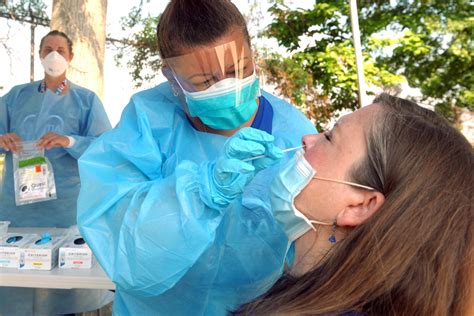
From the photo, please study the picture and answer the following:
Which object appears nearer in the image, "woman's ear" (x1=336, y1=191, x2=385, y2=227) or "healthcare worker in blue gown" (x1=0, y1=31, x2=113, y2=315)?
"woman's ear" (x1=336, y1=191, x2=385, y2=227)

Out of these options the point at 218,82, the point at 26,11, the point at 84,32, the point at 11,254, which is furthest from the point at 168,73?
the point at 26,11

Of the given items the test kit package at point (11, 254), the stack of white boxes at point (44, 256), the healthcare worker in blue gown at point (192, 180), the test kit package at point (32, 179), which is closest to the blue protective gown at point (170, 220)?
the healthcare worker in blue gown at point (192, 180)

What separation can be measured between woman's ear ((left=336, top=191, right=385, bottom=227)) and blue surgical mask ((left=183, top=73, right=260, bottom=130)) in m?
0.50

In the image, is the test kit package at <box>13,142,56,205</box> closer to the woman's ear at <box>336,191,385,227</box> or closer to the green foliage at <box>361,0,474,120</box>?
the woman's ear at <box>336,191,385,227</box>

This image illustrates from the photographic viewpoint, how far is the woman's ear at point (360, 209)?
876mm

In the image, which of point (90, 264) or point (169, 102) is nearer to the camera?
point (169, 102)

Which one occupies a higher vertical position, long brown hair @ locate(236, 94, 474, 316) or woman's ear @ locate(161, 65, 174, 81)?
A: woman's ear @ locate(161, 65, 174, 81)

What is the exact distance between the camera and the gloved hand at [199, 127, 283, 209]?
37.4 inches

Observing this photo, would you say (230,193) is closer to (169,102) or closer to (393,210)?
(393,210)

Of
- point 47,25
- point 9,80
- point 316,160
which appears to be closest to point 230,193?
point 316,160

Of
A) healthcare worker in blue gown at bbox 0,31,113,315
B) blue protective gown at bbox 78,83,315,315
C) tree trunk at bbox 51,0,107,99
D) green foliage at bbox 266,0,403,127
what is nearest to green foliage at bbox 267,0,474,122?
green foliage at bbox 266,0,403,127

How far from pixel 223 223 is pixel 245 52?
513 mm

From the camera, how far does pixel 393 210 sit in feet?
2.71

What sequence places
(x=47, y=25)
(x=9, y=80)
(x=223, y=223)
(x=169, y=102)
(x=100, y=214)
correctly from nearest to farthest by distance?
1. (x=100, y=214)
2. (x=223, y=223)
3. (x=169, y=102)
4. (x=9, y=80)
5. (x=47, y=25)
